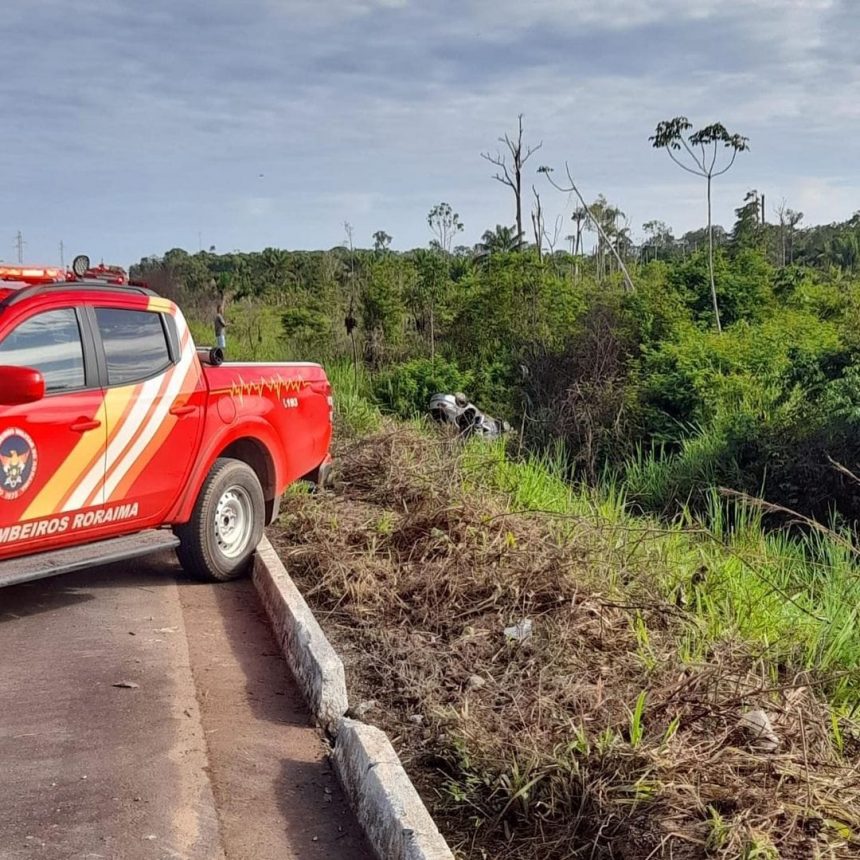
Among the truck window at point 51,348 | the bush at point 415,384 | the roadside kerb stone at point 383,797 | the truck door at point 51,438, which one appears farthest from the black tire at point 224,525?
the bush at point 415,384

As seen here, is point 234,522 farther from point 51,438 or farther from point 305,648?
point 305,648

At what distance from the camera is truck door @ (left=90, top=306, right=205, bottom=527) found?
5.68 metres

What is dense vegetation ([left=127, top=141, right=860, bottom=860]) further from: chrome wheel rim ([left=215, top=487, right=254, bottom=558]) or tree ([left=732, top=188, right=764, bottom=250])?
tree ([left=732, top=188, right=764, bottom=250])

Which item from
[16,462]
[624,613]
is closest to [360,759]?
[624,613]

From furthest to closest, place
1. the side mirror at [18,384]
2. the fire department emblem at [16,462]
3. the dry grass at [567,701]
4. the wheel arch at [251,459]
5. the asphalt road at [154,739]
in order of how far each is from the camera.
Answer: the wheel arch at [251,459]
the fire department emblem at [16,462]
the side mirror at [18,384]
the asphalt road at [154,739]
the dry grass at [567,701]

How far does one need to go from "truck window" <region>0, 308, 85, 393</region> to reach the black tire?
1197 mm

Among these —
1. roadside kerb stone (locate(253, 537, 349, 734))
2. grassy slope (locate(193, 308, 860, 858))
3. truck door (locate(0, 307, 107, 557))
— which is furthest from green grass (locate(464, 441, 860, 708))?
truck door (locate(0, 307, 107, 557))

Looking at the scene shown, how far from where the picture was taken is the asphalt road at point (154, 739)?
348cm

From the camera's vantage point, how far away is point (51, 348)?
5402 mm

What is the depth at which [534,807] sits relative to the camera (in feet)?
11.2

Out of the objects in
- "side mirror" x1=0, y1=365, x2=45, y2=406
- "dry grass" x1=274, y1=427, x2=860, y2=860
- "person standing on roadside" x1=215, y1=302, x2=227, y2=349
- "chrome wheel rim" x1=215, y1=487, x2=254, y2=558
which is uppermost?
"person standing on roadside" x1=215, y1=302, x2=227, y2=349

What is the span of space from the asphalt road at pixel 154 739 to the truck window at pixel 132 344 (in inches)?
56.9

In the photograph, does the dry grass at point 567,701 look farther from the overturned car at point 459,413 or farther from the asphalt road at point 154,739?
the overturned car at point 459,413

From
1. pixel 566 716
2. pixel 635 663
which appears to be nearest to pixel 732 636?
pixel 635 663
